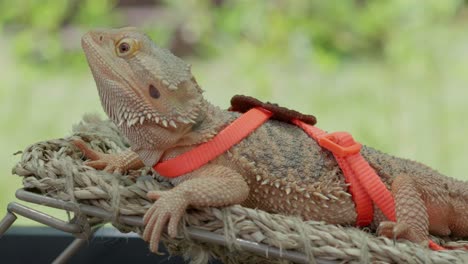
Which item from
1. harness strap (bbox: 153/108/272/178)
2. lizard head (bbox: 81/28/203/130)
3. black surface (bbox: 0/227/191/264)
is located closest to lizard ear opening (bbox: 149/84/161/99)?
lizard head (bbox: 81/28/203/130)

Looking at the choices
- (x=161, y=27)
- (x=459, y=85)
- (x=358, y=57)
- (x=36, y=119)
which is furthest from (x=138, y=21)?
(x=459, y=85)

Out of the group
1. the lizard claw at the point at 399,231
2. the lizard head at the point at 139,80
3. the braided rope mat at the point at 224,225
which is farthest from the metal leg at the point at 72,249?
the lizard claw at the point at 399,231

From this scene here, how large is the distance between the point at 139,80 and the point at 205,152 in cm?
Result: 21

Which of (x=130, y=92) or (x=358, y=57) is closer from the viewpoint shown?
(x=130, y=92)

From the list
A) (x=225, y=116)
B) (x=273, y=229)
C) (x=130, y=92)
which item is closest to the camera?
(x=273, y=229)

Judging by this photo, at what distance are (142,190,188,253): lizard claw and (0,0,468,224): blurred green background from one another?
1.52 meters

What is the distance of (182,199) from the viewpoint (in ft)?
4.48

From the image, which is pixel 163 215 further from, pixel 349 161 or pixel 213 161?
pixel 349 161

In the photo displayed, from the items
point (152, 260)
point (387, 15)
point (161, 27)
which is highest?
point (387, 15)

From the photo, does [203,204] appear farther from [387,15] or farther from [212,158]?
[387,15]

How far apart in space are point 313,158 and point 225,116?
221 mm

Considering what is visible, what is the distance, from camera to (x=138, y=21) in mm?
2951

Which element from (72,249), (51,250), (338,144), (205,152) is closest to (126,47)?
(205,152)

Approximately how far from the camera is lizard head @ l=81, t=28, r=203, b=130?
149cm
